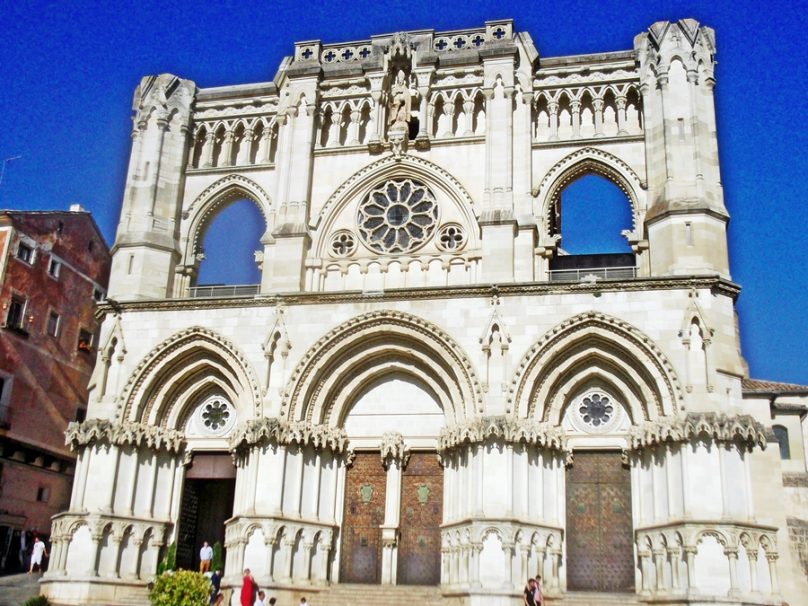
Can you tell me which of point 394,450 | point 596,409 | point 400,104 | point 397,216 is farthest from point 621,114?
point 394,450

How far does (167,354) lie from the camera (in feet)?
76.8

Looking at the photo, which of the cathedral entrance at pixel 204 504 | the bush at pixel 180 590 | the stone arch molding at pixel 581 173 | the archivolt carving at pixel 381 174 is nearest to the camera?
the bush at pixel 180 590

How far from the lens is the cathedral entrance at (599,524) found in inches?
805

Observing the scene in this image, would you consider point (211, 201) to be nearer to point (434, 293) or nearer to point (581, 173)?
point (434, 293)

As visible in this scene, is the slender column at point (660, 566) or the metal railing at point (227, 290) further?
the metal railing at point (227, 290)

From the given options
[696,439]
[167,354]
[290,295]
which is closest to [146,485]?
[167,354]

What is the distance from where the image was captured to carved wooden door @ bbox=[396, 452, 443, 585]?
21484 mm

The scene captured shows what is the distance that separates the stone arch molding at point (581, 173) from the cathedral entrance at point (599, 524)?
6237 millimetres

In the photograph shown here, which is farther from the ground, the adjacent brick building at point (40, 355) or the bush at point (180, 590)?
the adjacent brick building at point (40, 355)

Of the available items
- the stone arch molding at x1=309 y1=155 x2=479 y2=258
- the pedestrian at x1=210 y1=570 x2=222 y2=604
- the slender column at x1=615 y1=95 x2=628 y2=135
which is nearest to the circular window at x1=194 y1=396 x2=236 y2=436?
the pedestrian at x1=210 y1=570 x2=222 y2=604

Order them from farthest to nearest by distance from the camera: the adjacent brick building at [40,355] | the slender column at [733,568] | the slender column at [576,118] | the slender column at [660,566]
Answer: the adjacent brick building at [40,355], the slender column at [576,118], the slender column at [660,566], the slender column at [733,568]

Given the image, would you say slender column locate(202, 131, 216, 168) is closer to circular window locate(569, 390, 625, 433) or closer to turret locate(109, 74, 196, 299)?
turret locate(109, 74, 196, 299)

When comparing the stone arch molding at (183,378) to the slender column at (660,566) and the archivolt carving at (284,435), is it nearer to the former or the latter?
the archivolt carving at (284,435)

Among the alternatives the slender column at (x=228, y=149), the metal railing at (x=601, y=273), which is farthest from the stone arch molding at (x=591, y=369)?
the slender column at (x=228, y=149)
